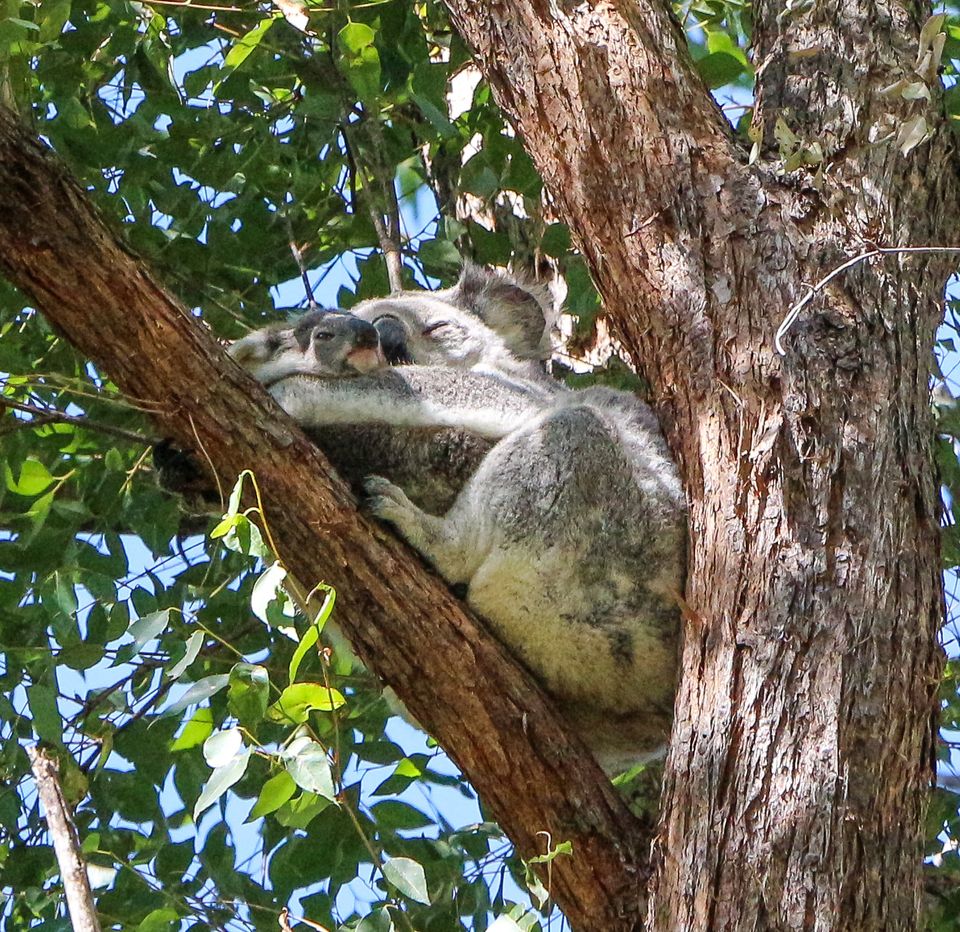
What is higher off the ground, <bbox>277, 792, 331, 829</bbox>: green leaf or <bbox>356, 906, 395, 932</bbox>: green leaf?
<bbox>277, 792, 331, 829</bbox>: green leaf

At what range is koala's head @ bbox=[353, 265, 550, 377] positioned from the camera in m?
3.83

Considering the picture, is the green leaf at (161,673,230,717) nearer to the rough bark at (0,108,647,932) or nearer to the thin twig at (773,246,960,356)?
the rough bark at (0,108,647,932)

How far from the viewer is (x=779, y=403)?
2.53m

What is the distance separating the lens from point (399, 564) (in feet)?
8.75

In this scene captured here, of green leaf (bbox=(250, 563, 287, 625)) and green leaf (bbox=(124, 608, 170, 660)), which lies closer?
green leaf (bbox=(250, 563, 287, 625))

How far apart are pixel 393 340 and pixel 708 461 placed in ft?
4.12

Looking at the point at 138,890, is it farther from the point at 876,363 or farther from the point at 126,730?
the point at 876,363

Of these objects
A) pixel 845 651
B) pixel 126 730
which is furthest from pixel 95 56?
pixel 845 651

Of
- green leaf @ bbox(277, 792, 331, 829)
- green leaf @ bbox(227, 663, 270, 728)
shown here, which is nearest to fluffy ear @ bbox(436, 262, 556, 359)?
green leaf @ bbox(227, 663, 270, 728)

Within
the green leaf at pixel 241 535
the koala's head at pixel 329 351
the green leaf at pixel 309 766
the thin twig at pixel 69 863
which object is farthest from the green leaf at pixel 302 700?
the koala's head at pixel 329 351

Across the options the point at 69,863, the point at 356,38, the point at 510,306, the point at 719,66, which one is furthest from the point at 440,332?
the point at 69,863

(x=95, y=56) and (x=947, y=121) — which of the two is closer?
(x=947, y=121)

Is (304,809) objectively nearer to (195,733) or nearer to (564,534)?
(195,733)

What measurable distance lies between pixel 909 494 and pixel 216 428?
4.05 ft
